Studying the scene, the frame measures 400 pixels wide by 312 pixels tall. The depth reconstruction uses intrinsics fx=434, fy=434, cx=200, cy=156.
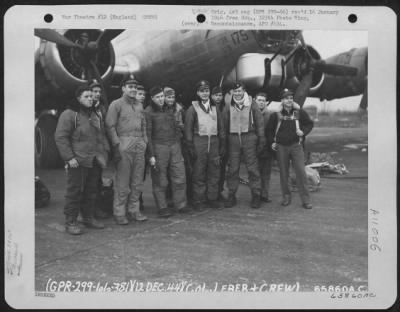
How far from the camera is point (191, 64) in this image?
15.7 ft

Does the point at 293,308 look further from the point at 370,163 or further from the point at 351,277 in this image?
the point at 370,163

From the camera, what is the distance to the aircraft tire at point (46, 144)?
315 centimetres

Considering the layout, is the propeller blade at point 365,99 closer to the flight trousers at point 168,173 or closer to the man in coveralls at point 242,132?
the man in coveralls at point 242,132

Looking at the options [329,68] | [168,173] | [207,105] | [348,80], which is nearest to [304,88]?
[329,68]

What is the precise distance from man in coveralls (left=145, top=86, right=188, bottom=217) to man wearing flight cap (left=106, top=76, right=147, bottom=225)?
0.29ft

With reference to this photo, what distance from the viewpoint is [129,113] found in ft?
10.6

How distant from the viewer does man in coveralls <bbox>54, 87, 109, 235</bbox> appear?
301cm

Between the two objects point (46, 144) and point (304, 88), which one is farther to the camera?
point (304, 88)

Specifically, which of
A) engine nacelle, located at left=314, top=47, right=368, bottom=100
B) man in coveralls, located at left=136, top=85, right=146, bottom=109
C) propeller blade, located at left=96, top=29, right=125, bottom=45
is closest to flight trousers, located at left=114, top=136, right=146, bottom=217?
man in coveralls, located at left=136, top=85, right=146, bottom=109

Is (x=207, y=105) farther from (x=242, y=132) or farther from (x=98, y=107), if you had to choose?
(x=98, y=107)

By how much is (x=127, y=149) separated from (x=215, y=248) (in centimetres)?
97

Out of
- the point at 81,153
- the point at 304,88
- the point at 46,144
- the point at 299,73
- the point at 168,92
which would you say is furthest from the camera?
the point at 299,73

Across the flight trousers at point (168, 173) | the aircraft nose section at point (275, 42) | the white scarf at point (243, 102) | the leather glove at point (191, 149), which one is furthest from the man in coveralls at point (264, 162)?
the aircraft nose section at point (275, 42)

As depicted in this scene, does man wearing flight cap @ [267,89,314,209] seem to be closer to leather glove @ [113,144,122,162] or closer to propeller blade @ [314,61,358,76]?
propeller blade @ [314,61,358,76]
